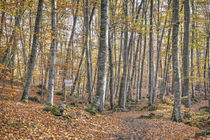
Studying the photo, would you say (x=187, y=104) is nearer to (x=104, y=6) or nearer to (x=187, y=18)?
(x=187, y=18)

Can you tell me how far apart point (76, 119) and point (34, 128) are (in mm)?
2217

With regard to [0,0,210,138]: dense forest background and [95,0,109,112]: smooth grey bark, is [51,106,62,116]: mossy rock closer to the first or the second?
[0,0,210,138]: dense forest background

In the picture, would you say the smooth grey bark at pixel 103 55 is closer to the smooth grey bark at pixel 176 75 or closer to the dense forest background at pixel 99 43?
the dense forest background at pixel 99 43

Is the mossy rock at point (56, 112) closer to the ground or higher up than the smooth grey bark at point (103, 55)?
closer to the ground

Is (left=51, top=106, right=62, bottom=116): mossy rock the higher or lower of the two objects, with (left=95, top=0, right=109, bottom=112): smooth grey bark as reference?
lower

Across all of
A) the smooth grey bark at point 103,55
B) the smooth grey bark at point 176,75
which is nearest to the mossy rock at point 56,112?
the smooth grey bark at point 103,55

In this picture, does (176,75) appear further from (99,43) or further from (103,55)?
(99,43)

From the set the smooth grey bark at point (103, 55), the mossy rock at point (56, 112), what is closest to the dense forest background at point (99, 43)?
the smooth grey bark at point (103, 55)

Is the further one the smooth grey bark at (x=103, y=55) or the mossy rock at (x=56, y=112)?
the smooth grey bark at (x=103, y=55)

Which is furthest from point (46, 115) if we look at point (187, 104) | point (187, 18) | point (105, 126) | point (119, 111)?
point (187, 18)

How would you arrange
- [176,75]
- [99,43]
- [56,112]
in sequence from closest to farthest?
[56,112]
[176,75]
[99,43]

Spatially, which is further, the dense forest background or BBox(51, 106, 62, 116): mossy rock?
the dense forest background

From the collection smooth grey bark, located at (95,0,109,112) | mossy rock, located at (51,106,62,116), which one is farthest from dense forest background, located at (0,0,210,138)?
mossy rock, located at (51,106,62,116)

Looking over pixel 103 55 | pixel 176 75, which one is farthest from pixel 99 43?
pixel 176 75
